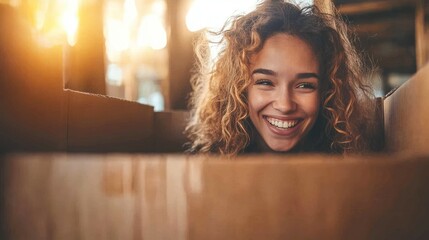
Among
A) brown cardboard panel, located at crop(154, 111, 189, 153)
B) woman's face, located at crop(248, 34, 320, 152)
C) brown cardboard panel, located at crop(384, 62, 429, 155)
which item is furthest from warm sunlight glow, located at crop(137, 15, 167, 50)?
brown cardboard panel, located at crop(384, 62, 429, 155)

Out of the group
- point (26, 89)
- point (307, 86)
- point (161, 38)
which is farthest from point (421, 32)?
point (26, 89)

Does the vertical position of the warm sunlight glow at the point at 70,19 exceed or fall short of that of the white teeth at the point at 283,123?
it exceeds it

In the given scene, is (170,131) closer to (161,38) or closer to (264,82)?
(264,82)

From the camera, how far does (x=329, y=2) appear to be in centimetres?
137

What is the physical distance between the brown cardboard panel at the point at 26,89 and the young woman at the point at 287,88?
0.54 meters

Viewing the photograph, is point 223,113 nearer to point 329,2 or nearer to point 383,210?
point 329,2

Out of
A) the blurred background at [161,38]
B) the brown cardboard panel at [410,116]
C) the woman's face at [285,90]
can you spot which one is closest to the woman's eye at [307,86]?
the woman's face at [285,90]

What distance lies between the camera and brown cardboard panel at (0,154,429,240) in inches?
16.6

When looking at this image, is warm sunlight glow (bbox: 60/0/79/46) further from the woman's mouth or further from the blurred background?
the woman's mouth

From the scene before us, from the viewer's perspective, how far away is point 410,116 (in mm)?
816

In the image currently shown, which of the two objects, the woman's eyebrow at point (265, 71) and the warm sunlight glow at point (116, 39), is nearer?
the woman's eyebrow at point (265, 71)

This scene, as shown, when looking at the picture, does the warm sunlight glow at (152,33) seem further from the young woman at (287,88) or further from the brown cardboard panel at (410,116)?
the brown cardboard panel at (410,116)

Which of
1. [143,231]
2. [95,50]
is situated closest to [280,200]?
[143,231]

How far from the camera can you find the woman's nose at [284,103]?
1.01 metres
